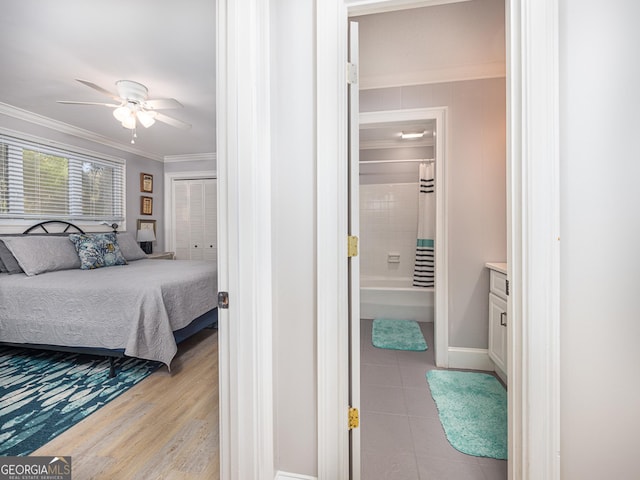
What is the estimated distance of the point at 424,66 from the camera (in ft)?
8.09

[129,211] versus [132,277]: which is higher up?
[129,211]

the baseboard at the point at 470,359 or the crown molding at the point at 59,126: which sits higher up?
the crown molding at the point at 59,126

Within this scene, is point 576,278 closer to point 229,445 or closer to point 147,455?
point 229,445

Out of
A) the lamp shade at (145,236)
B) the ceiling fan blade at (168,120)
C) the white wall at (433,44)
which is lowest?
the lamp shade at (145,236)

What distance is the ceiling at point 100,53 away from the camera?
1.90 m

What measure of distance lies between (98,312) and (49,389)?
1.95 feet

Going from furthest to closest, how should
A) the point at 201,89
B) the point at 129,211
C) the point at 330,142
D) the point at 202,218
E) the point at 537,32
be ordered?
the point at 202,218 → the point at 129,211 → the point at 201,89 → the point at 330,142 → the point at 537,32

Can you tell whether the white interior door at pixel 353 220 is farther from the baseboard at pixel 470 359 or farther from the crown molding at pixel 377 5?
the baseboard at pixel 470 359

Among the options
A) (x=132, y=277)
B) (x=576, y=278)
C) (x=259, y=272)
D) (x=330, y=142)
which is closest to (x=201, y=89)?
(x=132, y=277)

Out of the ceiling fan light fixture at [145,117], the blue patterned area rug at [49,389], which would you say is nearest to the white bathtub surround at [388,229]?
the ceiling fan light fixture at [145,117]

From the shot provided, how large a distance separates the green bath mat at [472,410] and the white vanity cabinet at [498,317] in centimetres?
18

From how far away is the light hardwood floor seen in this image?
1.49 metres

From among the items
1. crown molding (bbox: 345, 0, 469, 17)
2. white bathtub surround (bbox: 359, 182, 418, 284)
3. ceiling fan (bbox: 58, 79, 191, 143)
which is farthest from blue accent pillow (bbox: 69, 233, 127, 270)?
crown molding (bbox: 345, 0, 469, 17)

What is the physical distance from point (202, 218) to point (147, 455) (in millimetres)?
4400
